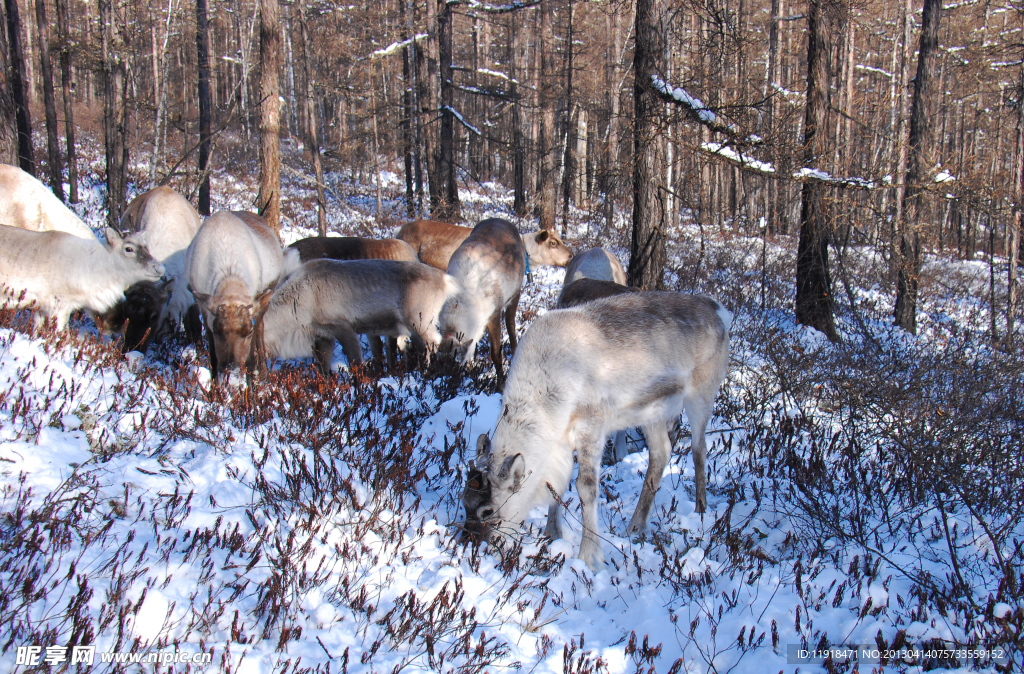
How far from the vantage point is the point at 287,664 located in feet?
7.25

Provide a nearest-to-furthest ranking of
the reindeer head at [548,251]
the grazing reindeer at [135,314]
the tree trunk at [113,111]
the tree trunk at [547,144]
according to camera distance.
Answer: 1. the grazing reindeer at [135,314]
2. the reindeer head at [548,251]
3. the tree trunk at [113,111]
4. the tree trunk at [547,144]

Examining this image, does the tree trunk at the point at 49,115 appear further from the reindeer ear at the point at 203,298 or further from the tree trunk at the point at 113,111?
the reindeer ear at the point at 203,298

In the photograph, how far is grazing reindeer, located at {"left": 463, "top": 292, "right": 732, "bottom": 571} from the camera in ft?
11.9

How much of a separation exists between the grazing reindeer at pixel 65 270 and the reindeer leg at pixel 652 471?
513cm

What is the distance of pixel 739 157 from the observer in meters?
7.07

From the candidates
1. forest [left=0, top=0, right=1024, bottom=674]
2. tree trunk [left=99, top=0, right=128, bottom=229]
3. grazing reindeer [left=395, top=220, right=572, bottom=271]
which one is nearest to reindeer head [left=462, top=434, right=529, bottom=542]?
forest [left=0, top=0, right=1024, bottom=674]

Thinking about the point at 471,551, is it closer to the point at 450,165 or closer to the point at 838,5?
the point at 838,5

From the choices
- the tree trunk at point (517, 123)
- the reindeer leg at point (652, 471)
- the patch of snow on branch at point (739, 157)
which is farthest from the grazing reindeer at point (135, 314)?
the tree trunk at point (517, 123)

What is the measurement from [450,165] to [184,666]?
16147 mm

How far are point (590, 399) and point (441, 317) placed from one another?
3.49 metres

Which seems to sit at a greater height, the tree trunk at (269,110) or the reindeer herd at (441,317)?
the tree trunk at (269,110)

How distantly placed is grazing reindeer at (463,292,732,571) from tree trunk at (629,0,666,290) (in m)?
3.60

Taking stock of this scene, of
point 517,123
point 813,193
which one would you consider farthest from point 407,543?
point 517,123

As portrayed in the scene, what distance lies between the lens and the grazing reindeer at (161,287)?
5.91 metres
